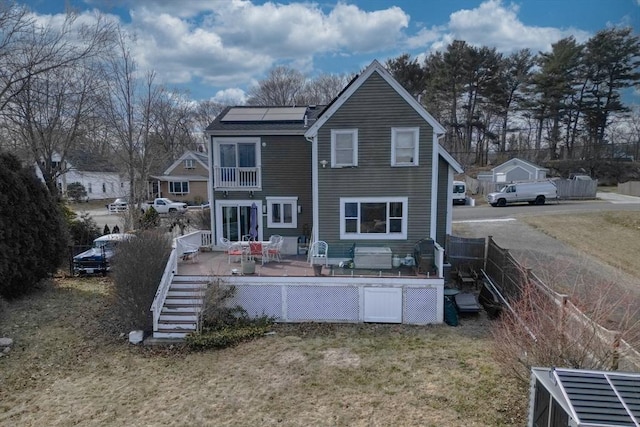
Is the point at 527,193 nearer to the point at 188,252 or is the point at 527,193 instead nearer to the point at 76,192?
the point at 188,252

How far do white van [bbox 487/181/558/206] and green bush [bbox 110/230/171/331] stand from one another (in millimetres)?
30268

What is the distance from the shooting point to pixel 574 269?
15.2 meters

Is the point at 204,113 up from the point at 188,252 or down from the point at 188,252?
up

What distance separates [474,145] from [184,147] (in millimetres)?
44802

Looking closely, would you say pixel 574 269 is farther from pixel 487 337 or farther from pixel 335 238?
pixel 335 238

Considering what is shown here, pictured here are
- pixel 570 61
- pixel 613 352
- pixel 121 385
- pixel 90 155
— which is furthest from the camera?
pixel 570 61

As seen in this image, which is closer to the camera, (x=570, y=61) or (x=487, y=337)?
(x=487, y=337)

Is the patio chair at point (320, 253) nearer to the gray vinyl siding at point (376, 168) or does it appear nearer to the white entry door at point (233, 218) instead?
the gray vinyl siding at point (376, 168)

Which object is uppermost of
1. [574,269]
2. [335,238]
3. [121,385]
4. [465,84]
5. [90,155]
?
[465,84]

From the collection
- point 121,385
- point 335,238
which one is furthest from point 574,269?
point 121,385

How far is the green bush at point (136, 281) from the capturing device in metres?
11.5

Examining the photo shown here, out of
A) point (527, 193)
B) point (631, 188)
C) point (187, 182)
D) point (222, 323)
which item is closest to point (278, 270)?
point (222, 323)

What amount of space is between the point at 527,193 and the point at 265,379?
32.1m

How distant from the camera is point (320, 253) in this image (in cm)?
1477
